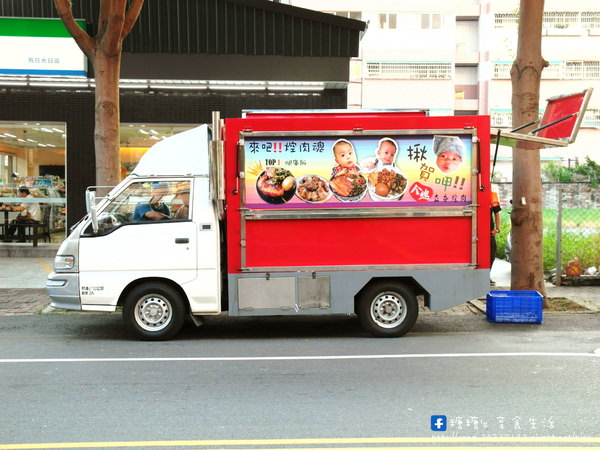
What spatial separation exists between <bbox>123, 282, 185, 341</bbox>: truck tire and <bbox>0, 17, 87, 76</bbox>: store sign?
9279 millimetres

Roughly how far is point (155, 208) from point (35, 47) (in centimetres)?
941

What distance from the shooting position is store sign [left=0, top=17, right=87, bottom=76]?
1500cm

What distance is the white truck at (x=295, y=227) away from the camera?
777cm

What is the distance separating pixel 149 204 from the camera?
7891 millimetres

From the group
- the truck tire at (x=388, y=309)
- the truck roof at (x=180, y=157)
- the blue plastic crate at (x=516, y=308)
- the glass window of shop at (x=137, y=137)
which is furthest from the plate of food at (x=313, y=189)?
the glass window of shop at (x=137, y=137)

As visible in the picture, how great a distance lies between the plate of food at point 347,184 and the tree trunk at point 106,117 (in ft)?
14.9

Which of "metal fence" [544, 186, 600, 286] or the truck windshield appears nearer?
the truck windshield

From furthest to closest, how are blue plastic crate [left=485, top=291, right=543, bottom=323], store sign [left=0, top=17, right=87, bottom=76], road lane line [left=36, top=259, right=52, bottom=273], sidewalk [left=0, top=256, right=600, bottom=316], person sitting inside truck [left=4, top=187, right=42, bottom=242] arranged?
person sitting inside truck [left=4, top=187, right=42, bottom=242] < store sign [left=0, top=17, right=87, bottom=76] < road lane line [left=36, top=259, right=52, bottom=273] < sidewalk [left=0, top=256, right=600, bottom=316] < blue plastic crate [left=485, top=291, right=543, bottom=323]

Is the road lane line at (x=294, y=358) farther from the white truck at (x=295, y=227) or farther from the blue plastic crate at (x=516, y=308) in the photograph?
the blue plastic crate at (x=516, y=308)

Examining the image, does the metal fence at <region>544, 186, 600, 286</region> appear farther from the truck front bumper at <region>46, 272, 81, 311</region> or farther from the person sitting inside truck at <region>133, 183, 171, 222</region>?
Result: the truck front bumper at <region>46, 272, 81, 311</region>

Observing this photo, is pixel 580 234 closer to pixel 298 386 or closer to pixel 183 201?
pixel 183 201

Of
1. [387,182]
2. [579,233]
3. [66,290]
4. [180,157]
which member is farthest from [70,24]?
[579,233]

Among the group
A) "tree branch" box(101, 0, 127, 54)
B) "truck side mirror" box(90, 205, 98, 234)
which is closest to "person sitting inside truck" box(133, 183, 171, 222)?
"truck side mirror" box(90, 205, 98, 234)

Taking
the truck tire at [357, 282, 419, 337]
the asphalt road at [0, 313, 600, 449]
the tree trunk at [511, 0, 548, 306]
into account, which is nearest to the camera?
the asphalt road at [0, 313, 600, 449]
